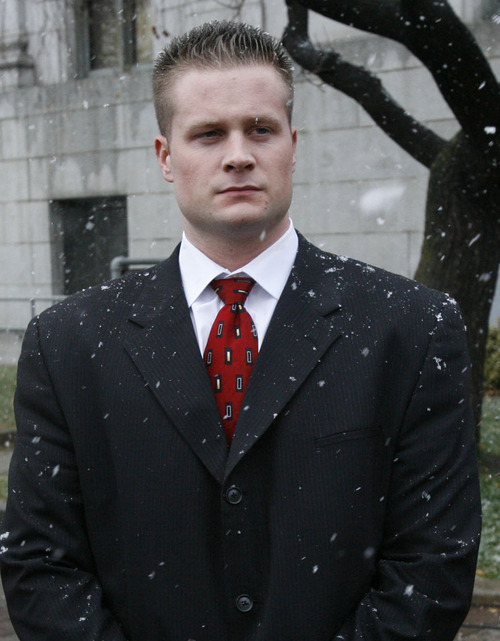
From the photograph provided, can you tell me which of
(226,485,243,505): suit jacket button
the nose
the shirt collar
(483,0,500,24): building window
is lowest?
(226,485,243,505): suit jacket button

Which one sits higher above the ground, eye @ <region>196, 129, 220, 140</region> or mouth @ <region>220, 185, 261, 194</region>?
eye @ <region>196, 129, 220, 140</region>

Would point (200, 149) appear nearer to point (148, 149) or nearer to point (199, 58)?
point (199, 58)

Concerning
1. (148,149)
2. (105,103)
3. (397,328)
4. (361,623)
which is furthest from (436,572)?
(105,103)

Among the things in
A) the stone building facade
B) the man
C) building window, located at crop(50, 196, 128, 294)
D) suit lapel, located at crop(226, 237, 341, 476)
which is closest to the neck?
the man

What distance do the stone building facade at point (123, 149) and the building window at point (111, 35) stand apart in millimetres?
18

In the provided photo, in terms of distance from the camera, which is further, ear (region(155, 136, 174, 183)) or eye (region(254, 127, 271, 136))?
ear (region(155, 136, 174, 183))

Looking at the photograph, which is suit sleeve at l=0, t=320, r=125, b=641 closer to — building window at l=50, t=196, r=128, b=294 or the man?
the man

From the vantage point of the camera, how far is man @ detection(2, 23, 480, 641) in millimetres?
2305

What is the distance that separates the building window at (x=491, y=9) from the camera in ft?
31.9

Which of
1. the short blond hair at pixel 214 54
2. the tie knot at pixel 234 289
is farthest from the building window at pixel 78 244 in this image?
the tie knot at pixel 234 289

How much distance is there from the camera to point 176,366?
2414mm

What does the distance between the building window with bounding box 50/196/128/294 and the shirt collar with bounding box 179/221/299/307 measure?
1174 cm

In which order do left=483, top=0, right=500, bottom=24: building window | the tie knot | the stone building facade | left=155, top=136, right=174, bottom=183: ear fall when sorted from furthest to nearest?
the stone building facade, left=483, top=0, right=500, bottom=24: building window, left=155, top=136, right=174, bottom=183: ear, the tie knot

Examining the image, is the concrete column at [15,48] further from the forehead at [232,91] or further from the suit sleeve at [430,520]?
the suit sleeve at [430,520]
